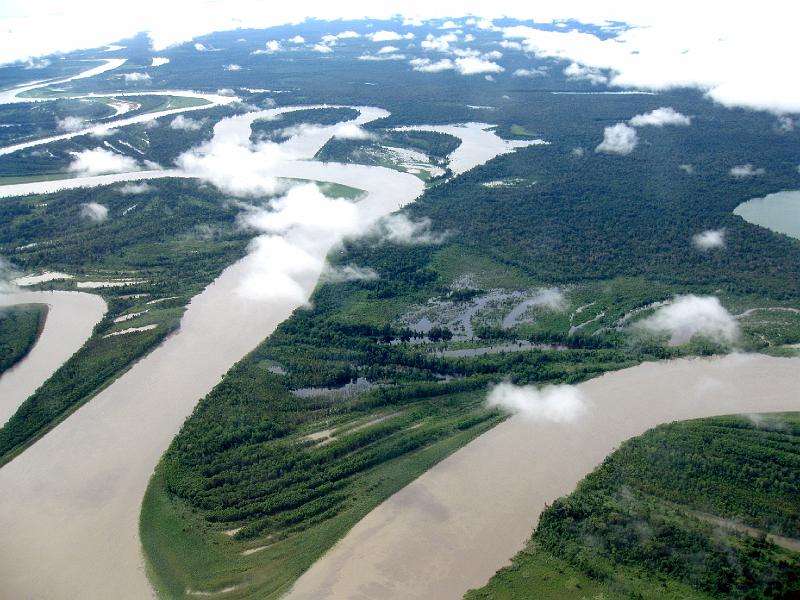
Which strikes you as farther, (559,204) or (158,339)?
(559,204)

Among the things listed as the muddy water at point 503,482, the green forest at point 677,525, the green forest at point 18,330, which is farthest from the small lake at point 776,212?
the green forest at point 18,330

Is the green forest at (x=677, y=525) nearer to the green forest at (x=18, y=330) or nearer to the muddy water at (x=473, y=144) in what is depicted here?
the green forest at (x=18, y=330)

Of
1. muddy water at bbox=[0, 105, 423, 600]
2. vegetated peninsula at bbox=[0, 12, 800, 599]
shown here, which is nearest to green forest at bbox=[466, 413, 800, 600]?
vegetated peninsula at bbox=[0, 12, 800, 599]

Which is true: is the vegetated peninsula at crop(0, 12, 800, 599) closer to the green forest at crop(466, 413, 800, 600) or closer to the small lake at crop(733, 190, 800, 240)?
the green forest at crop(466, 413, 800, 600)

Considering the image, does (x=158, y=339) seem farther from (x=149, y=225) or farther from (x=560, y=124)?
(x=560, y=124)

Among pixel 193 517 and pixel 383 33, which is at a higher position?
pixel 383 33

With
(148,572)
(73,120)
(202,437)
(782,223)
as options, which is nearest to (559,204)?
(782,223)
